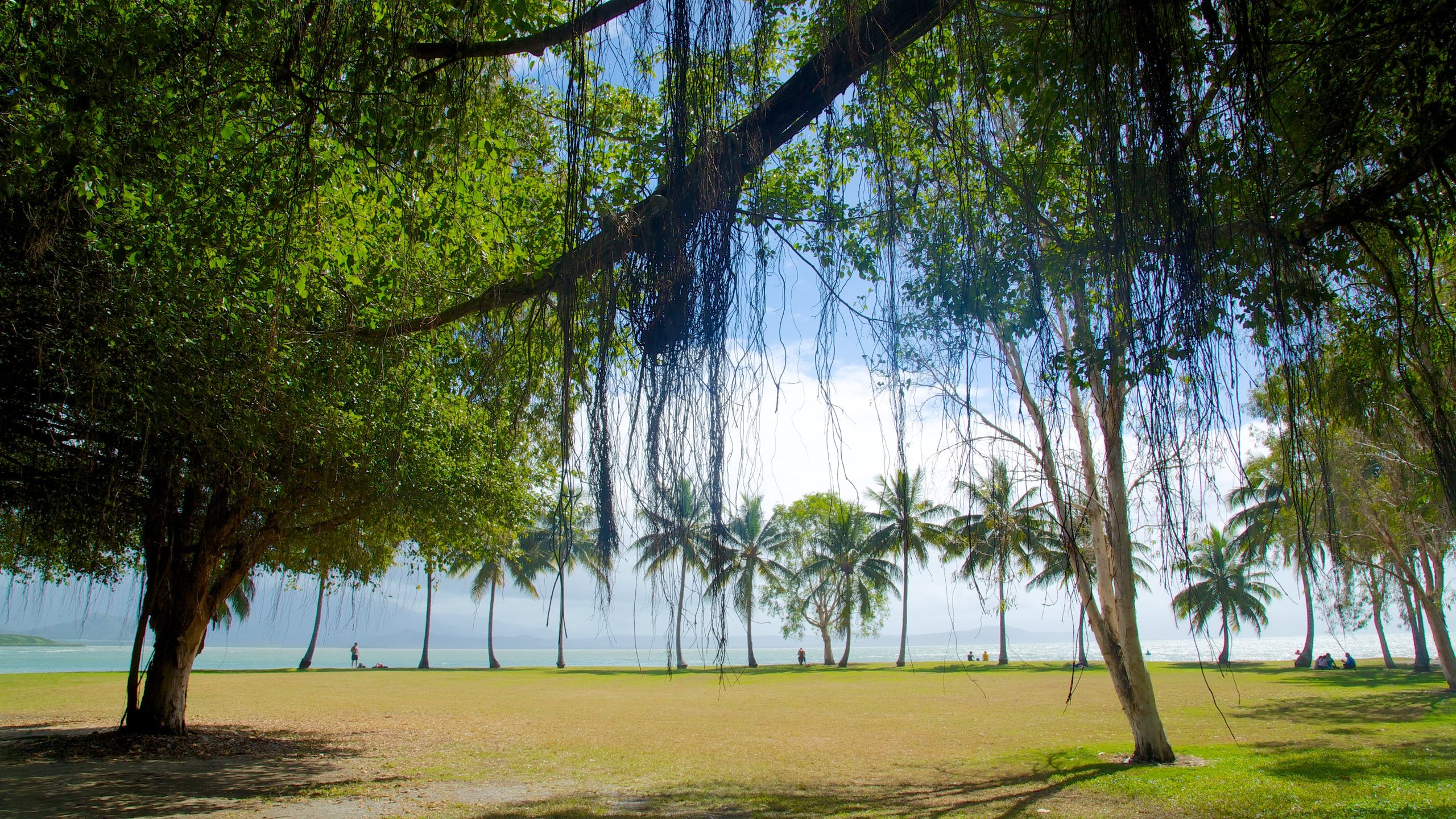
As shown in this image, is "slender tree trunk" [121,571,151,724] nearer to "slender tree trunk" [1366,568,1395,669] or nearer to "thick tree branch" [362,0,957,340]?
"thick tree branch" [362,0,957,340]

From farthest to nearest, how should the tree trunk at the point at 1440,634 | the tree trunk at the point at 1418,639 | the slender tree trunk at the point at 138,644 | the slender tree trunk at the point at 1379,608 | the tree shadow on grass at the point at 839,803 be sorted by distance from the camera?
the tree trunk at the point at 1418,639, the slender tree trunk at the point at 1379,608, the tree trunk at the point at 1440,634, the slender tree trunk at the point at 138,644, the tree shadow on grass at the point at 839,803

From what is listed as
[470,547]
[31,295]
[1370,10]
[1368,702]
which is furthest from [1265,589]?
[31,295]

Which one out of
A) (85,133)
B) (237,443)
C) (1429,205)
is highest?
(85,133)

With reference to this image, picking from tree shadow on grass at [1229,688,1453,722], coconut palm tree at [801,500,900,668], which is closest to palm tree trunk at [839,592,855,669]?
coconut palm tree at [801,500,900,668]

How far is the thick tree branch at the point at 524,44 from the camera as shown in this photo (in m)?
2.18

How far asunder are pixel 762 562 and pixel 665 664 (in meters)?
34.2

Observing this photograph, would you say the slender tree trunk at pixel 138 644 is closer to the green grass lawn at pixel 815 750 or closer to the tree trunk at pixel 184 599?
the tree trunk at pixel 184 599

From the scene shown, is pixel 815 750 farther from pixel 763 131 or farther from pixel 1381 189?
pixel 763 131

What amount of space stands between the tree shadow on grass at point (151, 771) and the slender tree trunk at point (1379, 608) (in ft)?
67.7

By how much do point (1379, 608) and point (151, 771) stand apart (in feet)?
111

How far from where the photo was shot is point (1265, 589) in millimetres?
35312

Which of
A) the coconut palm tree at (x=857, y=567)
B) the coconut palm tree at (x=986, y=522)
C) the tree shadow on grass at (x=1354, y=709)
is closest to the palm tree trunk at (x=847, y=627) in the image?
the coconut palm tree at (x=857, y=567)

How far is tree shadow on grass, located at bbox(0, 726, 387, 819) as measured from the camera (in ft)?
21.4

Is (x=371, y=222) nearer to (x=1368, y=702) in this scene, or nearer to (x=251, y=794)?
(x=251, y=794)
